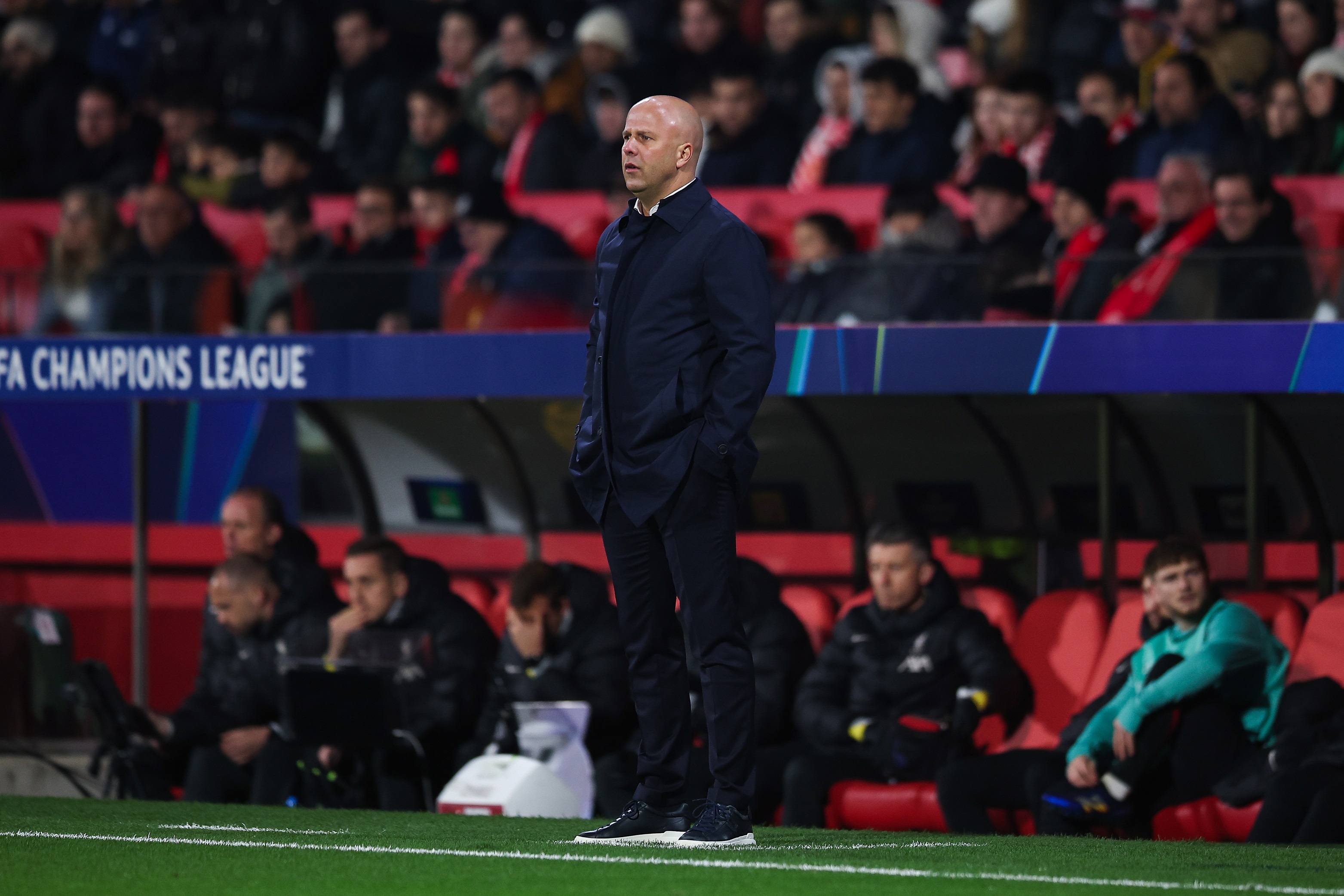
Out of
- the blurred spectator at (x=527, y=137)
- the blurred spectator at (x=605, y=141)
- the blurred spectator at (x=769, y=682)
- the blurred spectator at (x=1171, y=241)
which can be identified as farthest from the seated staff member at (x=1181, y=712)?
the blurred spectator at (x=527, y=137)

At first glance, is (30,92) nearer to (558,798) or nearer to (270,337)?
(270,337)

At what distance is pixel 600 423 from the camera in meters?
4.60

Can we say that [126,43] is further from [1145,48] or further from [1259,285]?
[1259,285]

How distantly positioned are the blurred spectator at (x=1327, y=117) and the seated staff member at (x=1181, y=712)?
2775 millimetres

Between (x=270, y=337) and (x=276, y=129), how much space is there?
171 inches

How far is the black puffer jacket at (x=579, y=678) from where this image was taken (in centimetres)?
754

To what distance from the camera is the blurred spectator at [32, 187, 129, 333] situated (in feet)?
27.9

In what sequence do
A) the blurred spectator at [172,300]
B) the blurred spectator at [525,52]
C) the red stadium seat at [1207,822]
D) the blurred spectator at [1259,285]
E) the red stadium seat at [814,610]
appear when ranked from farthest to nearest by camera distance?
1. the blurred spectator at [525,52]
2. the blurred spectator at [172,300]
3. the red stadium seat at [814,610]
4. the blurred spectator at [1259,285]
5. the red stadium seat at [1207,822]

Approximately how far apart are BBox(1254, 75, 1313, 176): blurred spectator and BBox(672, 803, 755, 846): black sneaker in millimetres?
5104

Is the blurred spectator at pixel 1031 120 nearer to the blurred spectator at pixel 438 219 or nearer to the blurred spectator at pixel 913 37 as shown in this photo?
the blurred spectator at pixel 913 37

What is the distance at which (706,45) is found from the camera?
11547 mm

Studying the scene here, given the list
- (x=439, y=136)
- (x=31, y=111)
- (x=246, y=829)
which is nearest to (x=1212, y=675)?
(x=246, y=829)

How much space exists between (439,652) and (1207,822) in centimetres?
280

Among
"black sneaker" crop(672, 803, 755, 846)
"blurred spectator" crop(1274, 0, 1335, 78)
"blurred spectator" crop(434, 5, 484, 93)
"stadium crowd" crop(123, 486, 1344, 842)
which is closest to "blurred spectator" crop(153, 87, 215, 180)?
"blurred spectator" crop(434, 5, 484, 93)
